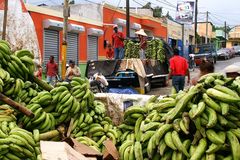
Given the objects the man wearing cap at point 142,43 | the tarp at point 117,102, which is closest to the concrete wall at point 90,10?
the man wearing cap at point 142,43

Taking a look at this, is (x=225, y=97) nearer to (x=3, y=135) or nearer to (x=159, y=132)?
(x=159, y=132)

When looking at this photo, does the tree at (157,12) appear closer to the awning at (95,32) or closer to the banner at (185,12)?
the banner at (185,12)

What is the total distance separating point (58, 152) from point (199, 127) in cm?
131

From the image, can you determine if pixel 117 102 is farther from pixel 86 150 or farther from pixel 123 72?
pixel 123 72

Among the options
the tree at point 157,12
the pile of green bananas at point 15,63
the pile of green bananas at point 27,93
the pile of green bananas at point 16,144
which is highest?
the tree at point 157,12

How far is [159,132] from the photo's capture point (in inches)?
176

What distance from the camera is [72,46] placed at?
2644 cm

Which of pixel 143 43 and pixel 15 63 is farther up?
pixel 143 43

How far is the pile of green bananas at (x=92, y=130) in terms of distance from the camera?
5898 mm

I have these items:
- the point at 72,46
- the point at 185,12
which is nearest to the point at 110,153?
the point at 72,46

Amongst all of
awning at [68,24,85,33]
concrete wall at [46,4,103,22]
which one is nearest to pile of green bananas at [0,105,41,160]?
awning at [68,24,85,33]

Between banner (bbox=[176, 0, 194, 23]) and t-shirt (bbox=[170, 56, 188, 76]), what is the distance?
32805mm

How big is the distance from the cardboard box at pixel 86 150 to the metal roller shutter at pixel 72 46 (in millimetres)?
20907

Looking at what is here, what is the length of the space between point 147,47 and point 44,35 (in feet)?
16.6
